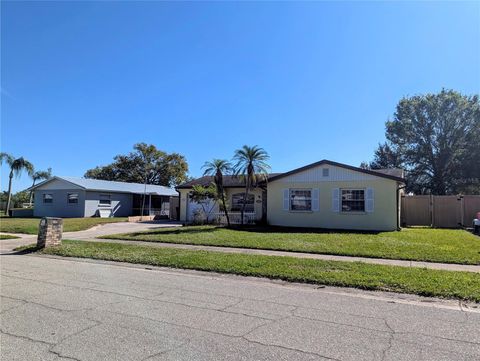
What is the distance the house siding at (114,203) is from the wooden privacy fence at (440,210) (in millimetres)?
24748

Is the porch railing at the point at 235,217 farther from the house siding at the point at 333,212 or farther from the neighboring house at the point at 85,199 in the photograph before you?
the neighboring house at the point at 85,199

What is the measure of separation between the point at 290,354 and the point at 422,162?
144ft

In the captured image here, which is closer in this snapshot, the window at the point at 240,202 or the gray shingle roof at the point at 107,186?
the window at the point at 240,202

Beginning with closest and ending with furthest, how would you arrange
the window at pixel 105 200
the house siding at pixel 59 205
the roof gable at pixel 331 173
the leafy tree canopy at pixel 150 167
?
the roof gable at pixel 331 173
the house siding at pixel 59 205
the window at pixel 105 200
the leafy tree canopy at pixel 150 167

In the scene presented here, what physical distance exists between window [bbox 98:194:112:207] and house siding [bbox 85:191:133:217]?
0.24 metres

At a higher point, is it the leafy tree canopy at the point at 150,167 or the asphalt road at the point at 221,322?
the leafy tree canopy at the point at 150,167

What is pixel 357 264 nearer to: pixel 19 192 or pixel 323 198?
pixel 323 198

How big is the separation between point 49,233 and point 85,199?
67.1 ft

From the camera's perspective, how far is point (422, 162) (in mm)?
42562

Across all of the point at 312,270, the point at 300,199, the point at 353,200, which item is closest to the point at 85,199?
Answer: the point at 300,199

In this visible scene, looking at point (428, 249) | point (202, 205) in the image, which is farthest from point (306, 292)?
point (202, 205)

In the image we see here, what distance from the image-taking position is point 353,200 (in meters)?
20.2

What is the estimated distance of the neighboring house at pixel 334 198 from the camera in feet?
64.0

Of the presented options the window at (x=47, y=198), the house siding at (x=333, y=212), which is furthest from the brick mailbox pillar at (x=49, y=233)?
the window at (x=47, y=198)
